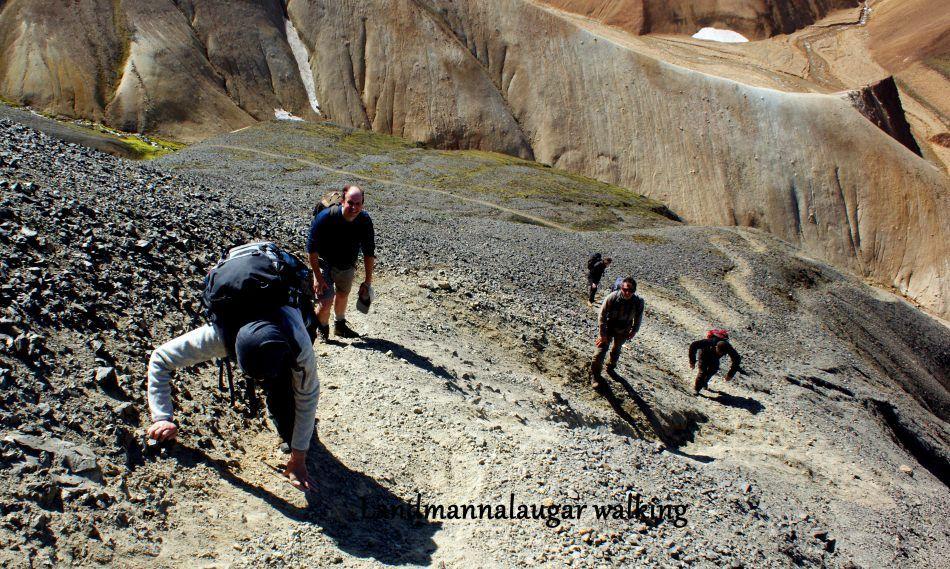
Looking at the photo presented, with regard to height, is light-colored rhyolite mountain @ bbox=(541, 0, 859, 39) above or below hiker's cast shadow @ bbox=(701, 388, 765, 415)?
above

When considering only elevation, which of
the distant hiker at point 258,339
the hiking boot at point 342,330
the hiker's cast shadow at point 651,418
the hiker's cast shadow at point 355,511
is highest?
the distant hiker at point 258,339

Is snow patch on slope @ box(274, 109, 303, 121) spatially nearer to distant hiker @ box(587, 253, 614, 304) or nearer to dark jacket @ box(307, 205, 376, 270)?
distant hiker @ box(587, 253, 614, 304)

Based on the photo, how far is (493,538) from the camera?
18.3ft

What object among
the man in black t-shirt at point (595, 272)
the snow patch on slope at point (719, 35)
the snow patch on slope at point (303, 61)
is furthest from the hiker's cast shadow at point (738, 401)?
the snow patch on slope at point (719, 35)

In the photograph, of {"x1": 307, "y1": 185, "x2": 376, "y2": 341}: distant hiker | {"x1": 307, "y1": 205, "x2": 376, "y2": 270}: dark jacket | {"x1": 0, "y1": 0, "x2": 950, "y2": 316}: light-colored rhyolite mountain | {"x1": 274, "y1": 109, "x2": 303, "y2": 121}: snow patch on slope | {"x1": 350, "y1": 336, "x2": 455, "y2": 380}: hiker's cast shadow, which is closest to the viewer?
{"x1": 307, "y1": 185, "x2": 376, "y2": 341}: distant hiker

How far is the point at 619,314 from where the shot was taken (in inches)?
445

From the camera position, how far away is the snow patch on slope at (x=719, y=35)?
87250 millimetres

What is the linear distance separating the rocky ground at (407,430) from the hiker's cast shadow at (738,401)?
0.06 m

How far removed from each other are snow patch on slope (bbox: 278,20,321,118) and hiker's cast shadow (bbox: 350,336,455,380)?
166 ft

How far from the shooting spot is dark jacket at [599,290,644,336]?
1122 centimetres

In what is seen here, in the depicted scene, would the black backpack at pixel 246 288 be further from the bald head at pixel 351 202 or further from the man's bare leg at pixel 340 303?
the man's bare leg at pixel 340 303

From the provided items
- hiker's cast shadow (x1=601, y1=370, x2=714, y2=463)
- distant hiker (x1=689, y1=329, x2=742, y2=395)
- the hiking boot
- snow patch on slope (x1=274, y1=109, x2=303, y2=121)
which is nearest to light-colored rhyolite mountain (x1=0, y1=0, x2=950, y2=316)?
snow patch on slope (x1=274, y1=109, x2=303, y2=121)

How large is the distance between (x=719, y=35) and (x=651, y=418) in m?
89.6

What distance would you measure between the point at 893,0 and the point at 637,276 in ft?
304
